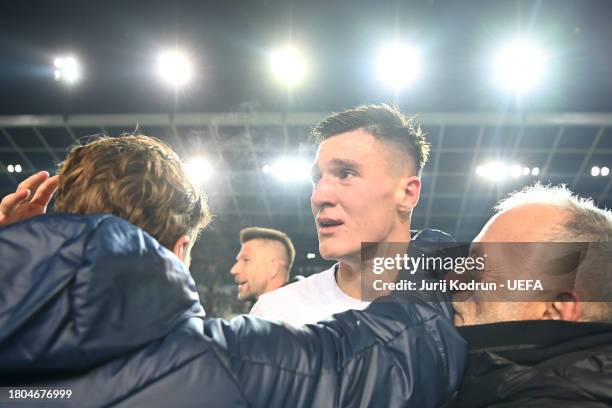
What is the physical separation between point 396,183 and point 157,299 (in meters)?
1.50

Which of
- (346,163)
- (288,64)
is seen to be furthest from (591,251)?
(288,64)

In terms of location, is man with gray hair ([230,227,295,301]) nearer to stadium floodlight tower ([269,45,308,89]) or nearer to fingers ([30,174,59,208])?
fingers ([30,174,59,208])

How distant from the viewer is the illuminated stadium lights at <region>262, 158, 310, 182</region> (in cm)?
1450

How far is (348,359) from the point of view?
1223 mm

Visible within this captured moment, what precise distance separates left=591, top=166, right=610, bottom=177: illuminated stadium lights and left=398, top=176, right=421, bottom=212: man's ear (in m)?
13.1

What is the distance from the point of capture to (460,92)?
1280 centimetres

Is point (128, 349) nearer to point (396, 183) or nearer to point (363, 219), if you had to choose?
point (363, 219)

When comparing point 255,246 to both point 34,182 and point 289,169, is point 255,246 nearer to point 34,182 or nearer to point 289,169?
point 34,182

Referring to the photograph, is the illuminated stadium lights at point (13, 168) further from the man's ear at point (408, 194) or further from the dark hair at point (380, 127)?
the man's ear at point (408, 194)

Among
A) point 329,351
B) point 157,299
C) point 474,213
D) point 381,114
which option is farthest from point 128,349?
point 474,213

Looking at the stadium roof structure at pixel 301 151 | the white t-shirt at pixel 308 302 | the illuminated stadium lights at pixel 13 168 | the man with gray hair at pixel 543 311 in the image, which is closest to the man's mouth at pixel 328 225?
the white t-shirt at pixel 308 302

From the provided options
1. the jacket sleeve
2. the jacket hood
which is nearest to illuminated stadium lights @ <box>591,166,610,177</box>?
the jacket sleeve

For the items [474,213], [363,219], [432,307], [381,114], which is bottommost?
[432,307]

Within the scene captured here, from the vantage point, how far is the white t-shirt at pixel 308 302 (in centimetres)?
229
